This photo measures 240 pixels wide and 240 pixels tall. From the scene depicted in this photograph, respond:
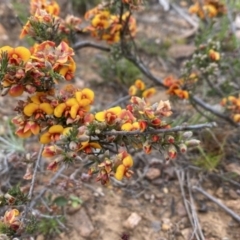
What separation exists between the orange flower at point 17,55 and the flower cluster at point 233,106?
1.60 metres

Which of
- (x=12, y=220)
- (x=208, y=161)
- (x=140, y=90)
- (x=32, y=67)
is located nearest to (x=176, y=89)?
(x=140, y=90)

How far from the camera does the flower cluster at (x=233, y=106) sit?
121 inches

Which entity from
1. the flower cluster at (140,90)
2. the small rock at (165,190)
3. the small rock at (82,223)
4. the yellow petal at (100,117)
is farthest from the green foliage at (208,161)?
the yellow petal at (100,117)

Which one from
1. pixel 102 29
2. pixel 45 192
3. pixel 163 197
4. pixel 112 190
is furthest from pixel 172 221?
pixel 102 29

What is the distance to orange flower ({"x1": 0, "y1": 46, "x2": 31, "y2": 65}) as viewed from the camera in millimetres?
2053

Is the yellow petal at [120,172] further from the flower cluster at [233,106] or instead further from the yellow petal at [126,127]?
the flower cluster at [233,106]

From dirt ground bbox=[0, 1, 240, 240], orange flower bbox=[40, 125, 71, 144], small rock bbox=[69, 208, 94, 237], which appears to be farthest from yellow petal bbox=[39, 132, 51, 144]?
small rock bbox=[69, 208, 94, 237]

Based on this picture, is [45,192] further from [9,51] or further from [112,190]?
[9,51]

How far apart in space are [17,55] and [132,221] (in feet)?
4.20

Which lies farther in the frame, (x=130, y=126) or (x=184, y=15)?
(x=184, y=15)

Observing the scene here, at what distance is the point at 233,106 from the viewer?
3113 mm

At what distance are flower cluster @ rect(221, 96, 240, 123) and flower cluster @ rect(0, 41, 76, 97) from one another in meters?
1.39

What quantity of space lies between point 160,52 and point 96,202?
1.94 m

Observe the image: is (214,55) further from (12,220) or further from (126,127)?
(12,220)
